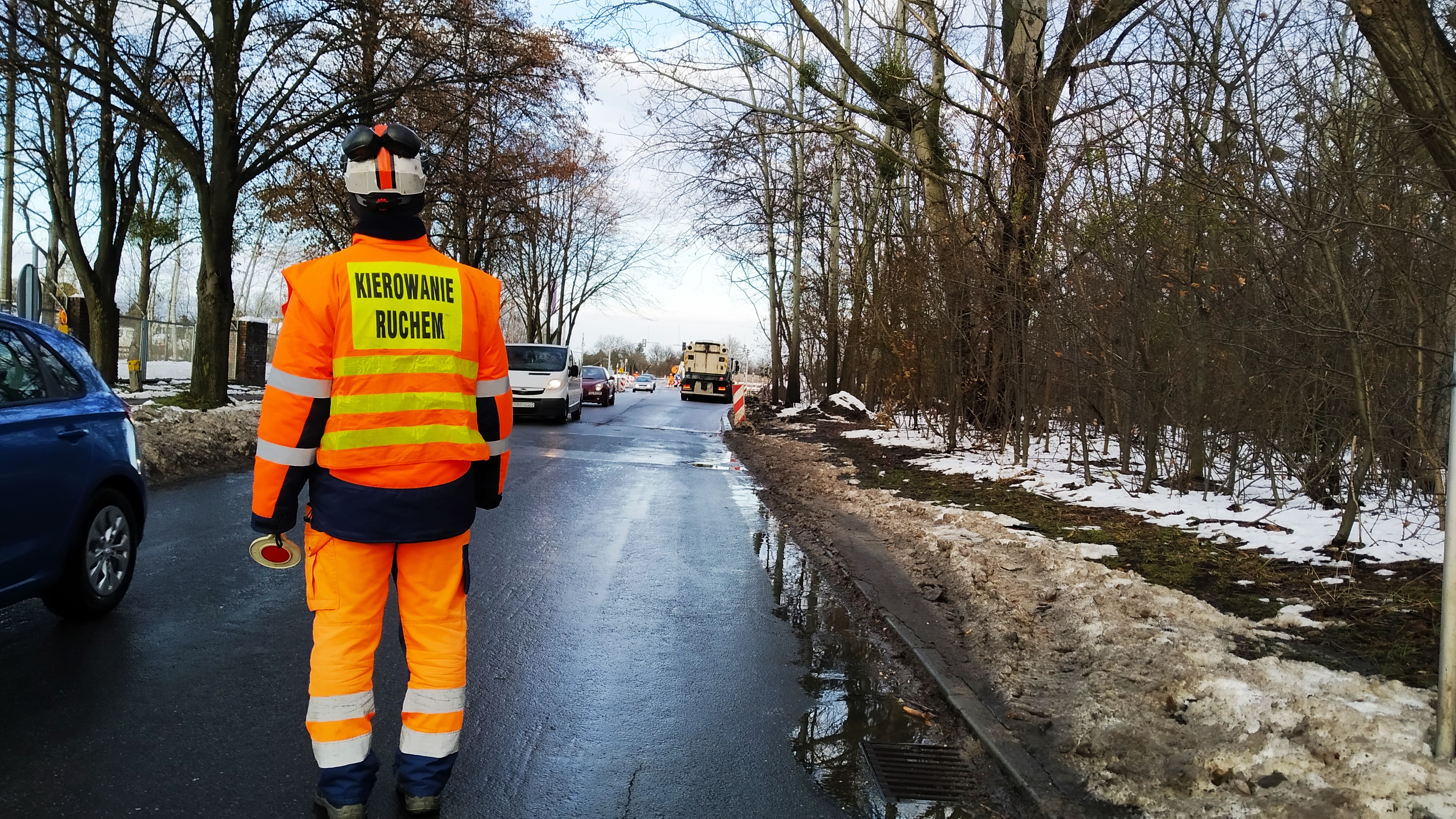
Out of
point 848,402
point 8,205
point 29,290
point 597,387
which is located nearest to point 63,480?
point 29,290

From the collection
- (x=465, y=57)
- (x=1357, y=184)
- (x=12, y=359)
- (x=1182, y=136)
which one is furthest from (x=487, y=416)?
(x=465, y=57)

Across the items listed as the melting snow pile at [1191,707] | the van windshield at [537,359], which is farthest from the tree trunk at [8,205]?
the melting snow pile at [1191,707]

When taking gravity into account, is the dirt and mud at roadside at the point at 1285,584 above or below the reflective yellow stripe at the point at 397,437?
below

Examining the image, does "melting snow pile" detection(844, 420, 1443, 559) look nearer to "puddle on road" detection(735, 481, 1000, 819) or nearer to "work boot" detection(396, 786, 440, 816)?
"puddle on road" detection(735, 481, 1000, 819)

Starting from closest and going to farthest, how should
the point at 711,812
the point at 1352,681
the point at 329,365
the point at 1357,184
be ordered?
the point at 329,365, the point at 711,812, the point at 1352,681, the point at 1357,184

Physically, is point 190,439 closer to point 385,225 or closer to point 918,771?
point 385,225

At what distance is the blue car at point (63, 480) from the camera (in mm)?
4438

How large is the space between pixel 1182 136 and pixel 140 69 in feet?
55.7

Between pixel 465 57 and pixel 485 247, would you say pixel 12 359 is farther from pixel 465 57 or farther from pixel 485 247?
pixel 485 247

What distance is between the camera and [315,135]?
57.7ft

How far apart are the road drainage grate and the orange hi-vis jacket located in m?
1.89

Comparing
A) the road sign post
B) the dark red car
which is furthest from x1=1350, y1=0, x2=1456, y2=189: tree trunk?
the dark red car

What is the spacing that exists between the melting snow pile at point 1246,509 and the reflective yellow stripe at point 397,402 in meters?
5.57

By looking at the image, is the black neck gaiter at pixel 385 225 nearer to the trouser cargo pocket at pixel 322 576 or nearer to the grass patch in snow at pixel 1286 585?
the trouser cargo pocket at pixel 322 576
